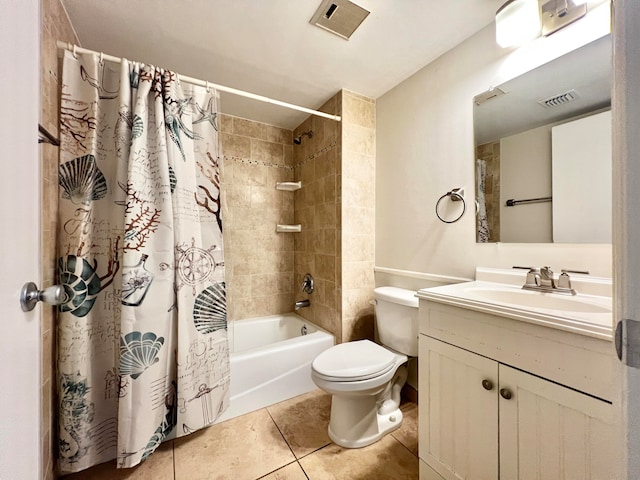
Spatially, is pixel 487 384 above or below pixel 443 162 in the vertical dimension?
below

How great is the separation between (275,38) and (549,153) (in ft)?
4.80

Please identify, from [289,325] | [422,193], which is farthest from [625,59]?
[289,325]

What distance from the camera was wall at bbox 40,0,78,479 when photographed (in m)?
0.96

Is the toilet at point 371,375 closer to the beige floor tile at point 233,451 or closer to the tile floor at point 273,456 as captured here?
the tile floor at point 273,456

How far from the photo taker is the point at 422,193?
61.9 inches

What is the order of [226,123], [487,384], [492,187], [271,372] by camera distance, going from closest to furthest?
1. [487,384]
2. [492,187]
3. [271,372]
4. [226,123]

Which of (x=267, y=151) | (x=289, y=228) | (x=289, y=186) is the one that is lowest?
(x=289, y=228)

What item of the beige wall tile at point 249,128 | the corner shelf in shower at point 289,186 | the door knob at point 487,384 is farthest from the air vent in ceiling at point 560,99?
the beige wall tile at point 249,128

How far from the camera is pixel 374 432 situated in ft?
4.40

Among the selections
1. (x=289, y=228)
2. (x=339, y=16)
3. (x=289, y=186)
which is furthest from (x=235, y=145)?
(x=339, y=16)

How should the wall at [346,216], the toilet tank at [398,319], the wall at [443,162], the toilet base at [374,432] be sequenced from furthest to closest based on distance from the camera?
1. the wall at [346,216]
2. the toilet tank at [398,319]
3. the toilet base at [374,432]
4. the wall at [443,162]

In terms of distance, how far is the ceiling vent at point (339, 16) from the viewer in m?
1.14

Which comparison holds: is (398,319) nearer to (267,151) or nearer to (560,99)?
(560,99)

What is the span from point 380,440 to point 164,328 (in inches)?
50.0
